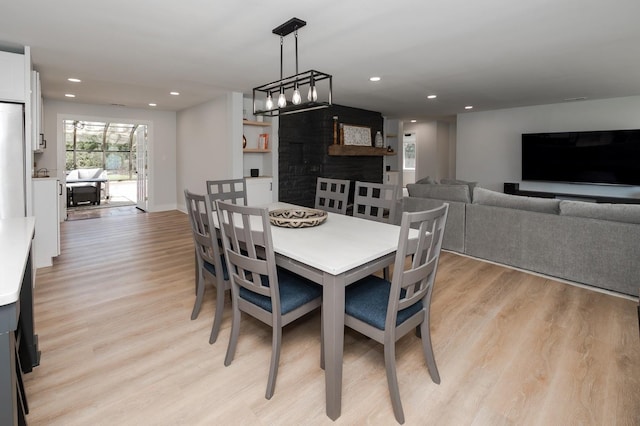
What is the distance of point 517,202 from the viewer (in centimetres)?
365

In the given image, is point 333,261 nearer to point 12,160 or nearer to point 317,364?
point 317,364

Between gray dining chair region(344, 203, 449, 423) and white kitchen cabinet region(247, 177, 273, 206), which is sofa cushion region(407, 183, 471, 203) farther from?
gray dining chair region(344, 203, 449, 423)

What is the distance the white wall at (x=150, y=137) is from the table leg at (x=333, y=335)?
21.6ft

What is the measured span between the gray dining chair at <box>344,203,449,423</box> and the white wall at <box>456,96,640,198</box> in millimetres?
6027

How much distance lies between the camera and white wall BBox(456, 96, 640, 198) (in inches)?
227

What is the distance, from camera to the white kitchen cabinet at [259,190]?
558 centimetres

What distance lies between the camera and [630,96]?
18.4ft

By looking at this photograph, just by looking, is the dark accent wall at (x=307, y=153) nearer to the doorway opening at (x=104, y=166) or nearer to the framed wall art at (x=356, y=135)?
the framed wall art at (x=356, y=135)

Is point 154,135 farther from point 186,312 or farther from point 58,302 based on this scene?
point 186,312

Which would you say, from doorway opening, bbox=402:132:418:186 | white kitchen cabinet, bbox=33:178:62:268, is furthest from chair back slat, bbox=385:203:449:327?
doorway opening, bbox=402:132:418:186

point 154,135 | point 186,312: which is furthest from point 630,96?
point 154,135

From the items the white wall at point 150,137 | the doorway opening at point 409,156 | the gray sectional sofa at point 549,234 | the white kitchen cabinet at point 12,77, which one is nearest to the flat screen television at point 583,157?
the gray sectional sofa at point 549,234

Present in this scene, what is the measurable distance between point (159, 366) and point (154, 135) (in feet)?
20.9

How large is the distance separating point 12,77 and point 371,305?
12.5 ft
